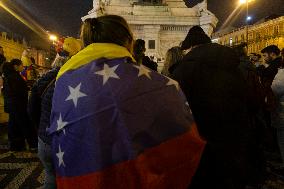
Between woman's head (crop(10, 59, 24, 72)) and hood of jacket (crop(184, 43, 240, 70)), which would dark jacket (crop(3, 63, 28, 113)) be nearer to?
woman's head (crop(10, 59, 24, 72))

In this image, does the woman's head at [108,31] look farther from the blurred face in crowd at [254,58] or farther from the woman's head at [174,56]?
the blurred face in crowd at [254,58]

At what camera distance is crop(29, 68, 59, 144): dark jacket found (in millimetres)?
2568

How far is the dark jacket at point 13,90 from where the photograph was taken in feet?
23.0

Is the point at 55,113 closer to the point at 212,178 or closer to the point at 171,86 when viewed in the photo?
the point at 171,86

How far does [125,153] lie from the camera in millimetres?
1732

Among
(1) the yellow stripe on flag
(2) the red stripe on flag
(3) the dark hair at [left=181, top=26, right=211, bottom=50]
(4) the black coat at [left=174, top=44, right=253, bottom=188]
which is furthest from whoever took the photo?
(3) the dark hair at [left=181, top=26, right=211, bottom=50]

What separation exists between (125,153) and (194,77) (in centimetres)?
102

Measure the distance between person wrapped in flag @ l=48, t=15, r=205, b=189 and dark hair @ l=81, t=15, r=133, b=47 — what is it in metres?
0.13

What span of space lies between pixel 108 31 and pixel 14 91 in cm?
561

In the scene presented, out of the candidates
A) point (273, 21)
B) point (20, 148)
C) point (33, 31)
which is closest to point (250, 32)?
point (273, 21)

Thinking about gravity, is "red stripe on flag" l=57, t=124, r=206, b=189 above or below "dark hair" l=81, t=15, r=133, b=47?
below

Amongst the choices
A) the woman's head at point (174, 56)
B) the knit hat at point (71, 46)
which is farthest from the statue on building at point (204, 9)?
the knit hat at point (71, 46)

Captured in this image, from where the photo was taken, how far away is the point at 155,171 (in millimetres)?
1756

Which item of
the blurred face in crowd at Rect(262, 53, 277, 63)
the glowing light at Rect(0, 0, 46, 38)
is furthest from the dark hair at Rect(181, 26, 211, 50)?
the glowing light at Rect(0, 0, 46, 38)
